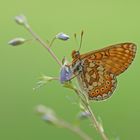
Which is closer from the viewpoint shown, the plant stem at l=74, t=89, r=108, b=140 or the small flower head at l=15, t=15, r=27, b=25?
the plant stem at l=74, t=89, r=108, b=140

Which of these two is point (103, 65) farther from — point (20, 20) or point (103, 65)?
point (20, 20)

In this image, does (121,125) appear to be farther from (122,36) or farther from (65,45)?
(122,36)

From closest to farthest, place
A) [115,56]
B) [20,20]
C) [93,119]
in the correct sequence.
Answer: [93,119] → [20,20] → [115,56]

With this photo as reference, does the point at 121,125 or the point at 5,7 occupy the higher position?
the point at 5,7

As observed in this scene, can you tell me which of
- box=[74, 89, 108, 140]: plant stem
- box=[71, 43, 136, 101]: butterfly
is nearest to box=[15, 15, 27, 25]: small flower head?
box=[71, 43, 136, 101]: butterfly

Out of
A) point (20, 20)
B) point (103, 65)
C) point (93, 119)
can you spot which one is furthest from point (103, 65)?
point (93, 119)

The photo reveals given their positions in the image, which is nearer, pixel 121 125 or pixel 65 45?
pixel 121 125

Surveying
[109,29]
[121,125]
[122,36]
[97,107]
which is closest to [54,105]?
[97,107]

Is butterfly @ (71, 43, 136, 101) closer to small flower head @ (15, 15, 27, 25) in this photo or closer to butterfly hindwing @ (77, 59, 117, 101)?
butterfly hindwing @ (77, 59, 117, 101)
